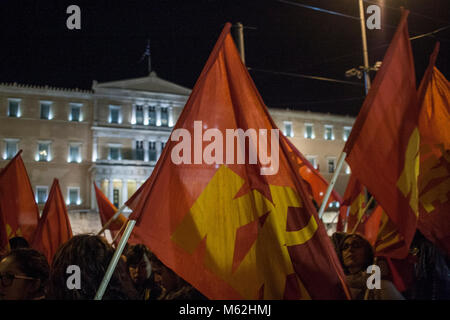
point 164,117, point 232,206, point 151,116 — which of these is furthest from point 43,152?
point 232,206

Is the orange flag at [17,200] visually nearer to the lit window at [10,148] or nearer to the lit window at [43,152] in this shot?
the lit window at [10,148]

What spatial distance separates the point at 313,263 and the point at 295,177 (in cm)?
67

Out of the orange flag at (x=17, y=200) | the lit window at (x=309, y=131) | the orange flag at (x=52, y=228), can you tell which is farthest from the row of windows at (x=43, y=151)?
the orange flag at (x=52, y=228)

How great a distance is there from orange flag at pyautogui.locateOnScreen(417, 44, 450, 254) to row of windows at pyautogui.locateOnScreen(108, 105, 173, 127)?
3414 cm

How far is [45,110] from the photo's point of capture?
34.7 metres

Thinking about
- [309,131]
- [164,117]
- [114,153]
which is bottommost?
[114,153]

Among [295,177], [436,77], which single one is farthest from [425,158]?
[295,177]

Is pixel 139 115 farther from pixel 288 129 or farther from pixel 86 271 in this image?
pixel 86 271

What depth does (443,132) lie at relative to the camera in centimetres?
467

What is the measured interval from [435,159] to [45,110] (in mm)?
35147

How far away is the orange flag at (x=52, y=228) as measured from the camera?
6.80 meters

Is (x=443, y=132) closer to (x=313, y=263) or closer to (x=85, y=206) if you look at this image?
(x=313, y=263)

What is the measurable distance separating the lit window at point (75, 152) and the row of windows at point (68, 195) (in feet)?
8.22

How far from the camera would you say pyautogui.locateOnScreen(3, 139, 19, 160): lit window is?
33125 millimetres
